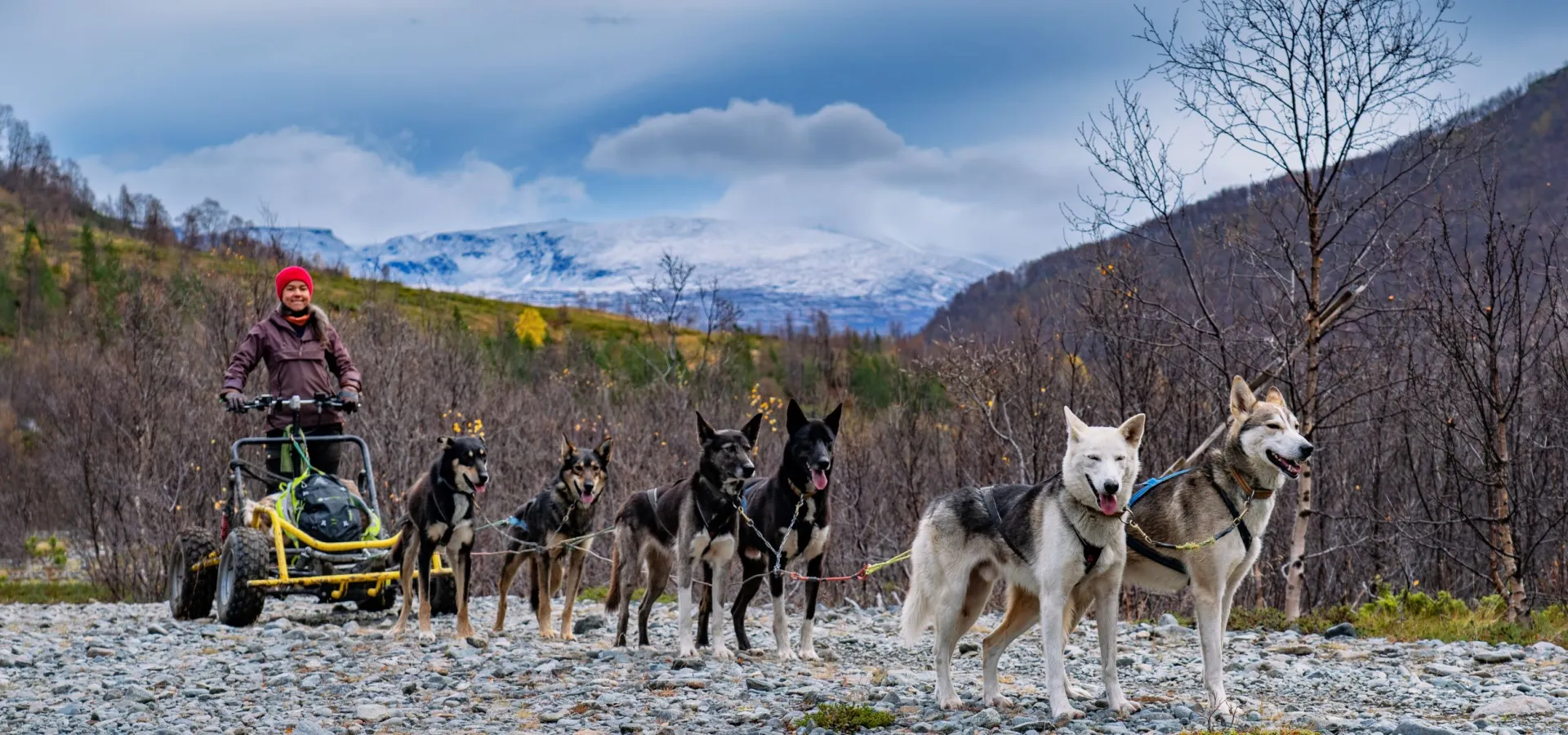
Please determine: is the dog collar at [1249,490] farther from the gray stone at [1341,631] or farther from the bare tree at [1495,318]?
the bare tree at [1495,318]

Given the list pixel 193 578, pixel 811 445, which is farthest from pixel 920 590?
pixel 193 578

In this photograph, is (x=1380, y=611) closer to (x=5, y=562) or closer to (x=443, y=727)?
(x=443, y=727)

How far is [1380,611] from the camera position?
35.1 feet

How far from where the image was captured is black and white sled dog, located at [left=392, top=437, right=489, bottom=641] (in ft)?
31.1

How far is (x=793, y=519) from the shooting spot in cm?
885

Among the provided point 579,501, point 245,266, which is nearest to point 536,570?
point 579,501

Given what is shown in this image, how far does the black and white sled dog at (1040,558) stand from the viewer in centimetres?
630

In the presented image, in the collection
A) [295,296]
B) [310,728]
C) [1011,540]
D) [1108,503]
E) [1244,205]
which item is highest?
[1244,205]

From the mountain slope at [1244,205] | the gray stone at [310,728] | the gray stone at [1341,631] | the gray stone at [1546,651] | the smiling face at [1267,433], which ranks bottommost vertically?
the gray stone at [1341,631]

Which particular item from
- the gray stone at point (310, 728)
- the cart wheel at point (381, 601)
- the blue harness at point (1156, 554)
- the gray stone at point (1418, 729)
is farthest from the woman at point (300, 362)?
the gray stone at point (1418, 729)

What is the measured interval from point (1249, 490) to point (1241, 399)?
1.71ft

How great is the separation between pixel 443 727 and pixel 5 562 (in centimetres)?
3698

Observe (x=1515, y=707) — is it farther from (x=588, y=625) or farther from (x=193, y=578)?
(x=193, y=578)

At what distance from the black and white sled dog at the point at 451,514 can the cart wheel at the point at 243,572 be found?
1296 mm
